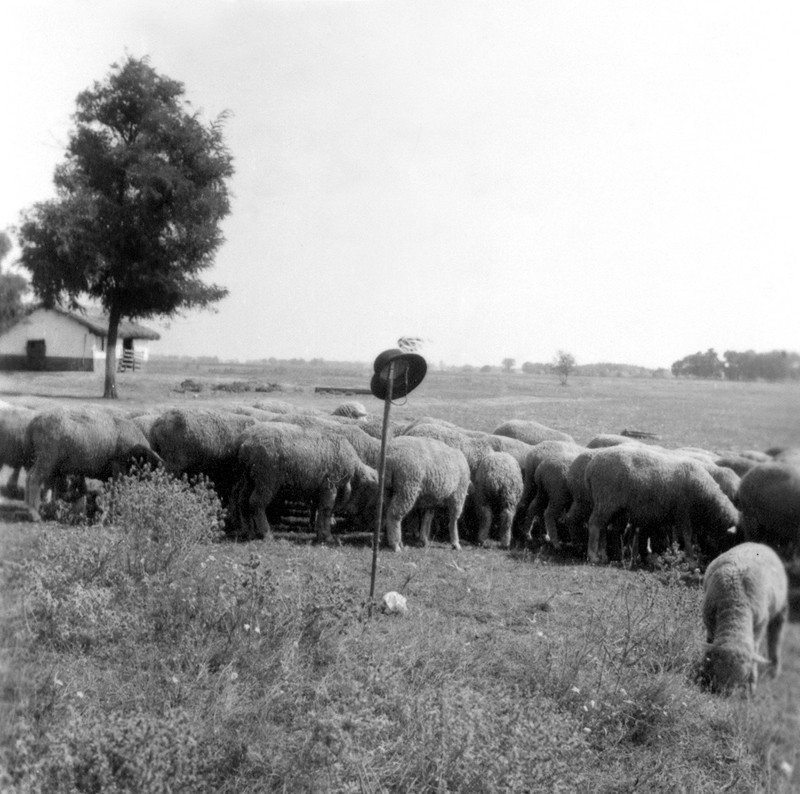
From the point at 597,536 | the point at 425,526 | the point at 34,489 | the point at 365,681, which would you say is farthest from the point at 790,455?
the point at 34,489

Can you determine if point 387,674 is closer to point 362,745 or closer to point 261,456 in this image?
point 362,745

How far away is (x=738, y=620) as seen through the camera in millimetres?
3818

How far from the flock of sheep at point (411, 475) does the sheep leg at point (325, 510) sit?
1 centimetres

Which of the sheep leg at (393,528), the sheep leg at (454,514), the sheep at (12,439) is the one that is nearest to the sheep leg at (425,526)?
the sheep leg at (454,514)

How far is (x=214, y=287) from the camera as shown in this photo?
340 inches

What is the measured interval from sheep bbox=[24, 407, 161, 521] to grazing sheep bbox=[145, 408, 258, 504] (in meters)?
0.18

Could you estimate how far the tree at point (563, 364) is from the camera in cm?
684

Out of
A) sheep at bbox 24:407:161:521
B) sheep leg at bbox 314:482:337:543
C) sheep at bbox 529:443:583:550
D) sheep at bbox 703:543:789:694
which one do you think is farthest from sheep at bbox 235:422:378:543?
sheep at bbox 703:543:789:694

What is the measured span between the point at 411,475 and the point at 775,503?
600cm

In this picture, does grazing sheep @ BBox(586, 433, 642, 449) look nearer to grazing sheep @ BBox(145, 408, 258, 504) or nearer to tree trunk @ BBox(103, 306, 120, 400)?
grazing sheep @ BBox(145, 408, 258, 504)

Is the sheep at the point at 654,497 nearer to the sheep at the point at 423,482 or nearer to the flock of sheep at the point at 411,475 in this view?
the flock of sheep at the point at 411,475

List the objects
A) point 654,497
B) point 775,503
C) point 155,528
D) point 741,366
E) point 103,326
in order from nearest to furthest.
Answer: point 775,503 < point 741,366 < point 155,528 < point 654,497 < point 103,326

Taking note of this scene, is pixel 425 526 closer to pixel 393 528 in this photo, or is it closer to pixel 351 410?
pixel 393 528

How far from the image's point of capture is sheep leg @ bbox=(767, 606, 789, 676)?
285cm
